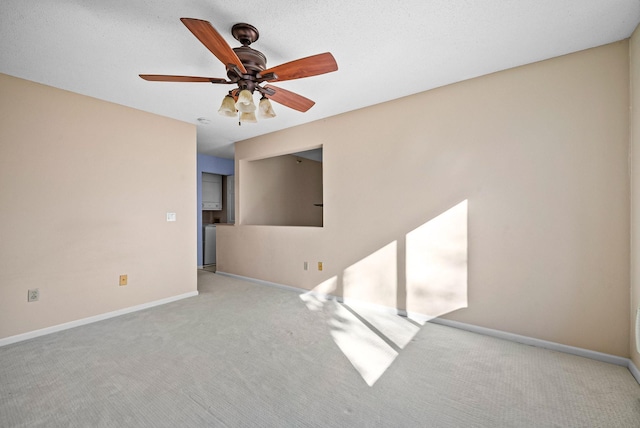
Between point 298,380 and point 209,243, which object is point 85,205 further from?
point 209,243

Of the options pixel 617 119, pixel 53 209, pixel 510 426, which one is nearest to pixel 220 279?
pixel 53 209

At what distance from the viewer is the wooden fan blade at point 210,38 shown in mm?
1294

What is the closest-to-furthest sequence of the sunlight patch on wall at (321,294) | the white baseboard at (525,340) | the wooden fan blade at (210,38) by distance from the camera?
the wooden fan blade at (210,38) < the white baseboard at (525,340) < the sunlight patch on wall at (321,294)

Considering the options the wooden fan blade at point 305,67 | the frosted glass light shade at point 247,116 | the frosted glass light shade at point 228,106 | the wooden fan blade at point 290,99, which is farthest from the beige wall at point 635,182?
the frosted glass light shade at point 228,106

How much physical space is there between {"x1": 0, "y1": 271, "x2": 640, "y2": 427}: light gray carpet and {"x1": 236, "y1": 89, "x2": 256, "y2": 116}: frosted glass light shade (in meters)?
1.83

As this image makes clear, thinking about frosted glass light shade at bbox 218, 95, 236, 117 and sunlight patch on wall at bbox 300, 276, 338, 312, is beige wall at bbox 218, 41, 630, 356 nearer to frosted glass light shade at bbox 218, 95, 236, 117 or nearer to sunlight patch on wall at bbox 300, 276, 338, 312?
sunlight patch on wall at bbox 300, 276, 338, 312

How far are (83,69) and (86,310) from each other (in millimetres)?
2317

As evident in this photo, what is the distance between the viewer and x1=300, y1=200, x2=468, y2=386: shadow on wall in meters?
2.45

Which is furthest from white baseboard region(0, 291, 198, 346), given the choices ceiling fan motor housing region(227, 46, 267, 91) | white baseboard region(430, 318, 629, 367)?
white baseboard region(430, 318, 629, 367)

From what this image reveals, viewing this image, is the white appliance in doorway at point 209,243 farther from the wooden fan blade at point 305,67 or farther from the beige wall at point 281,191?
the wooden fan blade at point 305,67

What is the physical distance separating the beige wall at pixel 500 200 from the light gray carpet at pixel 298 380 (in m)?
0.38

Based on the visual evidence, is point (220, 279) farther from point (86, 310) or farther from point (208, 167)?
point (208, 167)

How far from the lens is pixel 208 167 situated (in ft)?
19.3

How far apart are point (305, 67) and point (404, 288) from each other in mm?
2339
